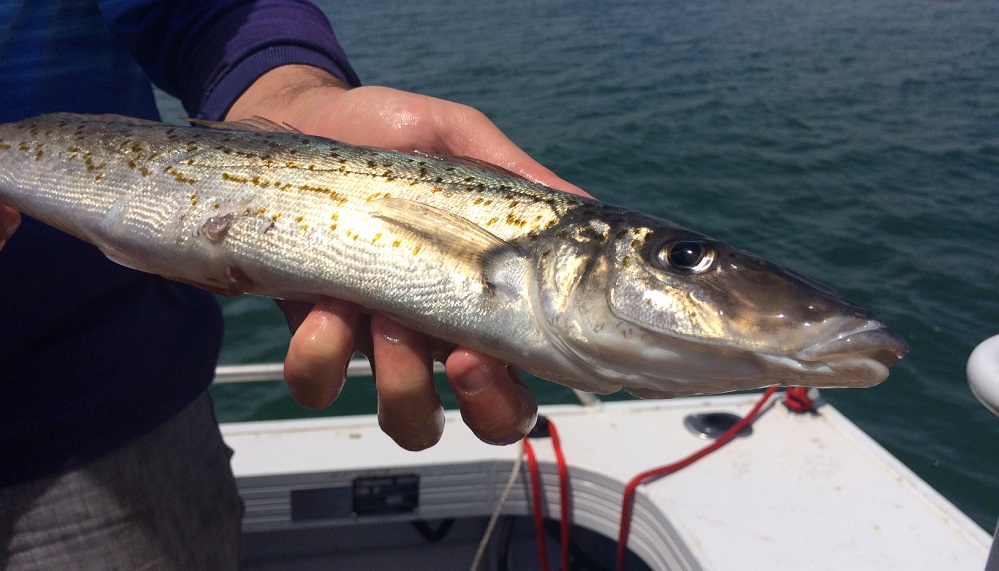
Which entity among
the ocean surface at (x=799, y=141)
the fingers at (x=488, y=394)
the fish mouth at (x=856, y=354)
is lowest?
the fingers at (x=488, y=394)

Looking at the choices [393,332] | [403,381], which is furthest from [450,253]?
[403,381]

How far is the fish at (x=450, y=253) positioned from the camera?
1943 mm

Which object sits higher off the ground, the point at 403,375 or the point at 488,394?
the point at 488,394

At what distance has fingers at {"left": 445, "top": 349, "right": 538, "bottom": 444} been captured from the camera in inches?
86.0

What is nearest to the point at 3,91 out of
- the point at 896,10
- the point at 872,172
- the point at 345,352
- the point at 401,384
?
the point at 345,352

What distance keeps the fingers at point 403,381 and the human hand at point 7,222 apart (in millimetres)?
1221

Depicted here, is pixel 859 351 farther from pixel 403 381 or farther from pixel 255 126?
pixel 255 126

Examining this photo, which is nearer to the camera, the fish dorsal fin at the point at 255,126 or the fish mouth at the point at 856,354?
the fish mouth at the point at 856,354

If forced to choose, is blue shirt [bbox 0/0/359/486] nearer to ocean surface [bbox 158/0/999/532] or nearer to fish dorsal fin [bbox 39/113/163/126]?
fish dorsal fin [bbox 39/113/163/126]

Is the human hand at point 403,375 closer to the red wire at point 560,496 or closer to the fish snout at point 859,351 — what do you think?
the fish snout at point 859,351

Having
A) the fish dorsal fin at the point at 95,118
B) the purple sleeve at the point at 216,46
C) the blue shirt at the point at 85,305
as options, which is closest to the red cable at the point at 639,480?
the blue shirt at the point at 85,305

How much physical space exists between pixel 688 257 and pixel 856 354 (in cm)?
52

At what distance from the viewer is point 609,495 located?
3.58 m

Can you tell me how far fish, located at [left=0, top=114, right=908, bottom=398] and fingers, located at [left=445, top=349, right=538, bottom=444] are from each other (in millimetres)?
57
